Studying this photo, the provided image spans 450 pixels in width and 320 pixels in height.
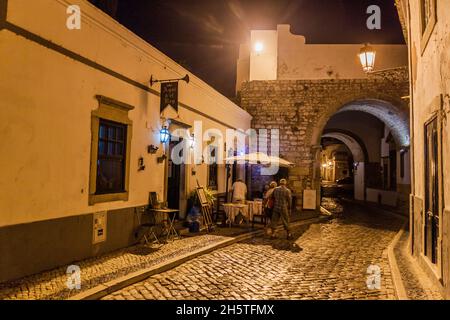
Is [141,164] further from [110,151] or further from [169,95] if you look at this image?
[169,95]

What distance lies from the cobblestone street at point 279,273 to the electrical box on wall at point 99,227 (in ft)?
5.04

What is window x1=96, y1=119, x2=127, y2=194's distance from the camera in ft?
22.6

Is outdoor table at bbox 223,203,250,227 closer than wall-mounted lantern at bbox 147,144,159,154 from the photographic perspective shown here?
No

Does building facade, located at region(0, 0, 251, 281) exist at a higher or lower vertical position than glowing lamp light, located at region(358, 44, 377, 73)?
lower

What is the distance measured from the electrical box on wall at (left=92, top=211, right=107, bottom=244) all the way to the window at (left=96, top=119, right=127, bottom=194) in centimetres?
45

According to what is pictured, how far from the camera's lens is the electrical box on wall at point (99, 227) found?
655 cm

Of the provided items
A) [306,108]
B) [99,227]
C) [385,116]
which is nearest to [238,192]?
[99,227]

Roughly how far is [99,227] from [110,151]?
1.57m

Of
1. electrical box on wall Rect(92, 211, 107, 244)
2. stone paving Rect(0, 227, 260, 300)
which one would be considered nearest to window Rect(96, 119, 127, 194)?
electrical box on wall Rect(92, 211, 107, 244)

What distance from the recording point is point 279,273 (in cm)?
627

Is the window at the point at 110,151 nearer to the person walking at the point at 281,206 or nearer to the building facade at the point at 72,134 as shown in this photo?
the building facade at the point at 72,134

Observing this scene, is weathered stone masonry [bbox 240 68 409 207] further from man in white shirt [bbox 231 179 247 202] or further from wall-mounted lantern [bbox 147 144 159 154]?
wall-mounted lantern [bbox 147 144 159 154]

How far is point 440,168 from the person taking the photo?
5332 millimetres
